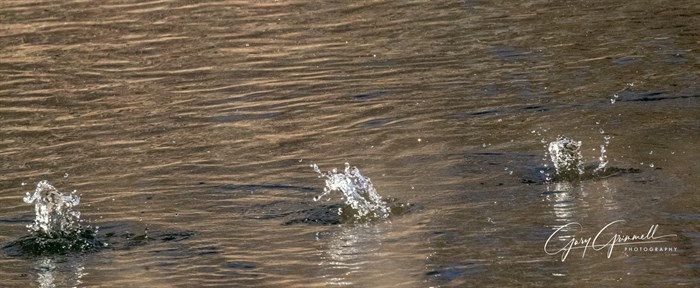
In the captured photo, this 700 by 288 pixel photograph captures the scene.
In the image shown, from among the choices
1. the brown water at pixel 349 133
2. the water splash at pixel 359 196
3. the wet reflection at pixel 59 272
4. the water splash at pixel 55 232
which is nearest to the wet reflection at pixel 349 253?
the brown water at pixel 349 133

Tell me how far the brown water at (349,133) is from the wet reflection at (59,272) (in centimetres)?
2

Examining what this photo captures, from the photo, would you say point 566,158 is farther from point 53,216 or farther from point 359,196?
point 53,216

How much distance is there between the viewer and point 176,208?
9.21 m

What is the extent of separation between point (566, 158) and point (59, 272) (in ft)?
11.9

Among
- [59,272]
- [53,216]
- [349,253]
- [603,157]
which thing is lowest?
[603,157]

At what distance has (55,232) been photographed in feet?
28.3

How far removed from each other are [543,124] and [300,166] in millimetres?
2115

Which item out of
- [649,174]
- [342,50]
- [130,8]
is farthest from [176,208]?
[130,8]

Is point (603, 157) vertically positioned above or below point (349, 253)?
below

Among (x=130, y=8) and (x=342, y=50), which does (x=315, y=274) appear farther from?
(x=130, y=8)

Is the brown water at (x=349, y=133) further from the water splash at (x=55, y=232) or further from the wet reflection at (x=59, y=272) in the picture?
the water splash at (x=55, y=232)

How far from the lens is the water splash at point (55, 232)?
8.43 m

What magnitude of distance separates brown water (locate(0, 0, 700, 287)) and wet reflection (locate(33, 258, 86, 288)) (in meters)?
0.02
